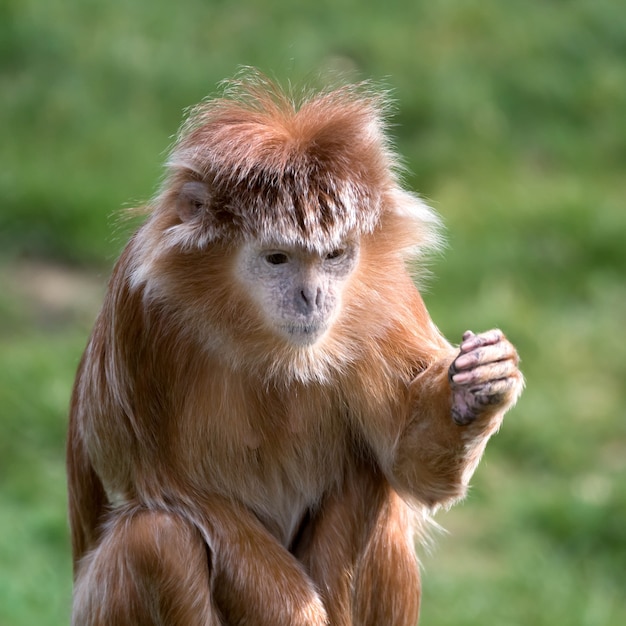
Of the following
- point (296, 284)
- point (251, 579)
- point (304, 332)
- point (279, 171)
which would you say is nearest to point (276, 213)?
point (279, 171)

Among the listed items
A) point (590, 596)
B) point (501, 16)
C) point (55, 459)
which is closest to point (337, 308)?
point (590, 596)

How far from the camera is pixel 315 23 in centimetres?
1009

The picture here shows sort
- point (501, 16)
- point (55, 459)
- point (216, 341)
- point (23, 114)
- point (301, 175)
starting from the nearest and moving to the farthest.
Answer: point (301, 175)
point (216, 341)
point (55, 459)
point (23, 114)
point (501, 16)

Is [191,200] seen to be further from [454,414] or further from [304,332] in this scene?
[454,414]

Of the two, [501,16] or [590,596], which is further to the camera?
[501,16]

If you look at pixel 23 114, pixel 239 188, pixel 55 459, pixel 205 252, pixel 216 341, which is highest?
pixel 239 188

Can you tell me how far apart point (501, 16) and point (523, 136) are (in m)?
1.19

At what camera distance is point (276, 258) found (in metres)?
3.80

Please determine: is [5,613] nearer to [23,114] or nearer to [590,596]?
[590,596]

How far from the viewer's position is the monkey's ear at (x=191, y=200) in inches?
149

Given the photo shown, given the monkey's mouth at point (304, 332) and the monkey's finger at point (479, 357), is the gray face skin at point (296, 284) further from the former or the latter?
the monkey's finger at point (479, 357)

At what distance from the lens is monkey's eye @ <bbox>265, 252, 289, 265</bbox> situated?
378 centimetres

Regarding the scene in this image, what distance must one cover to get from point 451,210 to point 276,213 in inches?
222

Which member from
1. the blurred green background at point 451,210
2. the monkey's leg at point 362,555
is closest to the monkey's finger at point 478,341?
the monkey's leg at point 362,555
